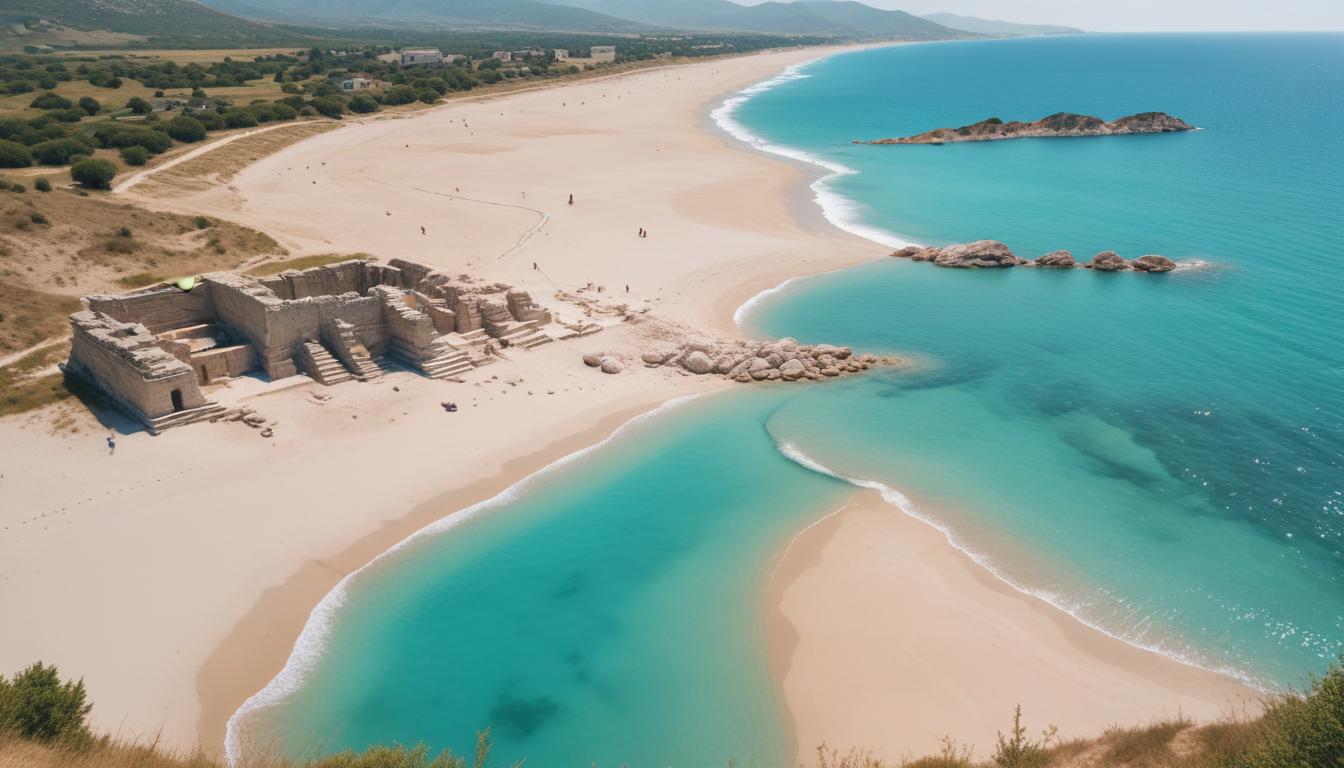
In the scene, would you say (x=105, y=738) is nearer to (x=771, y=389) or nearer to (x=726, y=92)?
(x=771, y=389)

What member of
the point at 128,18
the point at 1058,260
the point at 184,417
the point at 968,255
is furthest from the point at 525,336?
the point at 128,18

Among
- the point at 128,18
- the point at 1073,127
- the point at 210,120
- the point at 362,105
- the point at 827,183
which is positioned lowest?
the point at 128,18

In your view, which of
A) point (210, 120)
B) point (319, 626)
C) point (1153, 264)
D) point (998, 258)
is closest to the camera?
point (319, 626)

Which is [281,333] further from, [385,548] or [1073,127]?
[1073,127]

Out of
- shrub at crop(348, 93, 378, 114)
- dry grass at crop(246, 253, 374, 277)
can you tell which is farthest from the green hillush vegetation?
shrub at crop(348, 93, 378, 114)

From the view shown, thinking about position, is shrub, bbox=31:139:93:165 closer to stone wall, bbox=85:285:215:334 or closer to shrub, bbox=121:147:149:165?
shrub, bbox=121:147:149:165

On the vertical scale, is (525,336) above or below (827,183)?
above

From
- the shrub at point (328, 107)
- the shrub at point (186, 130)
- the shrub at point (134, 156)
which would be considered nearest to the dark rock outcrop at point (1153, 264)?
the shrub at point (134, 156)
